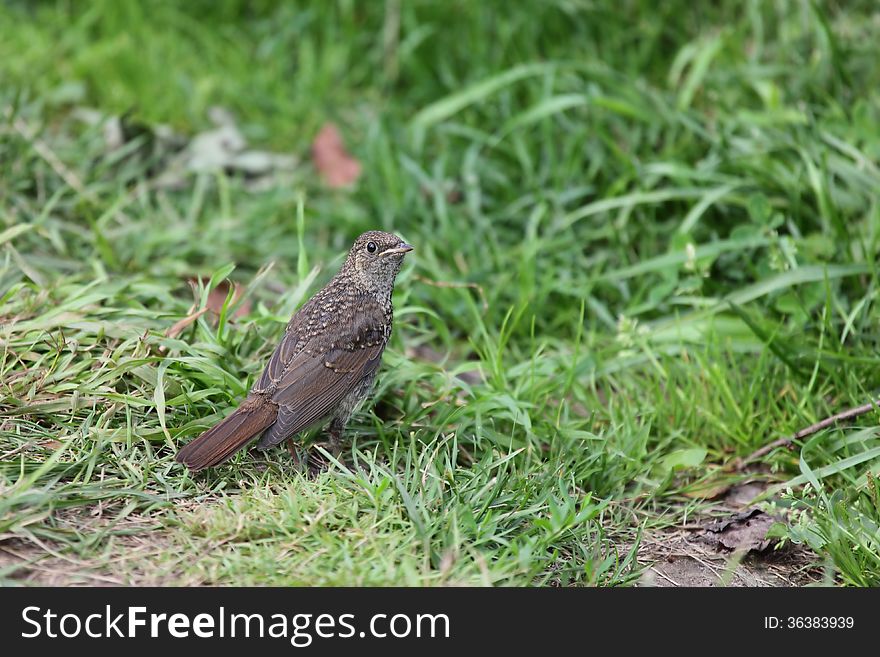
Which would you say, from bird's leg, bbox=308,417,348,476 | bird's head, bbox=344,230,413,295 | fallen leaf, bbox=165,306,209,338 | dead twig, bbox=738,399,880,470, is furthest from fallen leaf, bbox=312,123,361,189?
dead twig, bbox=738,399,880,470

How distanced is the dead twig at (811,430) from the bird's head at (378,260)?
62.4 inches

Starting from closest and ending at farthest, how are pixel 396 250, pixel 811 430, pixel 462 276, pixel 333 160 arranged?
pixel 811 430 → pixel 396 250 → pixel 462 276 → pixel 333 160

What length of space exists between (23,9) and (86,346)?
387 centimetres

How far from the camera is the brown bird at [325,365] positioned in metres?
3.51

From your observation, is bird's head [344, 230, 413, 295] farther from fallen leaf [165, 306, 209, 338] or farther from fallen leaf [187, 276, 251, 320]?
fallen leaf [187, 276, 251, 320]

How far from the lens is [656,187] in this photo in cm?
546

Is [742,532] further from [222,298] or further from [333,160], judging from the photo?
[333,160]

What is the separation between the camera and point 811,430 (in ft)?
13.1

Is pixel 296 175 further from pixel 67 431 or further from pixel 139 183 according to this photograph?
pixel 67 431

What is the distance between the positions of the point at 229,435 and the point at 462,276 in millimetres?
1966

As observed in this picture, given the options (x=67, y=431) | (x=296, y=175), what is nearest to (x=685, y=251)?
(x=296, y=175)

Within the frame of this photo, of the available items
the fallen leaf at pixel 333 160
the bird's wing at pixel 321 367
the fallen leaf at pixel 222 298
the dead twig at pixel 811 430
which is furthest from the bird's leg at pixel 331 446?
the fallen leaf at pixel 333 160

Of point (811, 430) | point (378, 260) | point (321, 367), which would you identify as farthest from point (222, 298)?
point (811, 430)

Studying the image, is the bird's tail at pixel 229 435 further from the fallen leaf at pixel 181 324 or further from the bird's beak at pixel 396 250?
the bird's beak at pixel 396 250
